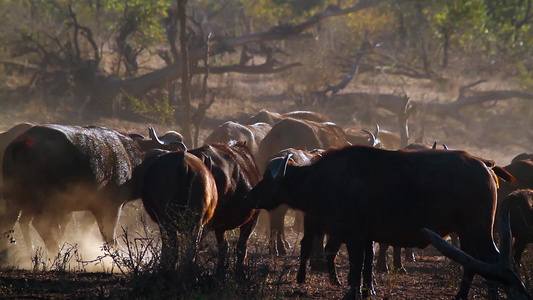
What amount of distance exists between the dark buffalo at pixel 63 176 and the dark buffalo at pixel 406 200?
3618mm

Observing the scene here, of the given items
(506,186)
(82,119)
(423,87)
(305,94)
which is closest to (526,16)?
(423,87)

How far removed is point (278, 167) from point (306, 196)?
0.43 meters

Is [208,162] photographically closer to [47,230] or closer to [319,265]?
[319,265]

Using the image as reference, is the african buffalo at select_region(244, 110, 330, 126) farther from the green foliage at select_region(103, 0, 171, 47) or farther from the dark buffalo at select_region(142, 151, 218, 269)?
the green foliage at select_region(103, 0, 171, 47)

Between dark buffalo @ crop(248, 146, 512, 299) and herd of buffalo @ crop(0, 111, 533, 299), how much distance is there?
0.01 m

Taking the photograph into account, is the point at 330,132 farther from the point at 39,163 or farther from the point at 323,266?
the point at 39,163

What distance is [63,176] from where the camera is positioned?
32.0ft

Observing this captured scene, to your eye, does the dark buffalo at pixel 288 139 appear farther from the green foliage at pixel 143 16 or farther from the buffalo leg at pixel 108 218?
the green foliage at pixel 143 16

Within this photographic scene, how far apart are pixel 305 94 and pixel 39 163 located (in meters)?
17.8

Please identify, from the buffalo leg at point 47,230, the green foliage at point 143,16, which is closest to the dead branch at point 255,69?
the green foliage at point 143,16

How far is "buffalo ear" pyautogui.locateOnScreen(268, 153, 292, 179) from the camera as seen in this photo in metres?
8.05

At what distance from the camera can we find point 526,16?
1245 inches

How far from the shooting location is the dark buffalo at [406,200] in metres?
7.36

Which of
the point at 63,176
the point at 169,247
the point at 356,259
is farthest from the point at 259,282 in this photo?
the point at 63,176
